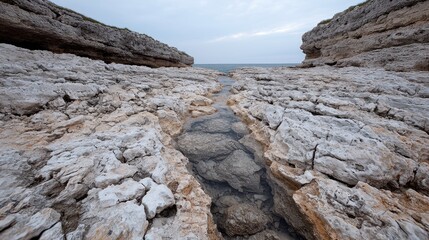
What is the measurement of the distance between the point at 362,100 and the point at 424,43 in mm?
13378

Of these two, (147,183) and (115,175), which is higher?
(115,175)

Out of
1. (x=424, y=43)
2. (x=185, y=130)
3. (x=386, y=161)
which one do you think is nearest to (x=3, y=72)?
(x=185, y=130)

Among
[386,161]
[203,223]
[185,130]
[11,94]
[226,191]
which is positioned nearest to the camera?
[203,223]

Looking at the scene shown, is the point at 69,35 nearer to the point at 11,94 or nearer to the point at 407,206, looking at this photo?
the point at 11,94

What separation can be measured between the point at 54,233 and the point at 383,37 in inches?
1106

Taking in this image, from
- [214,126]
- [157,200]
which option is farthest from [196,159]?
[157,200]

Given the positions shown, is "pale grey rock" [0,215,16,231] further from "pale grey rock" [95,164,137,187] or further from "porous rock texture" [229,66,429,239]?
"porous rock texture" [229,66,429,239]

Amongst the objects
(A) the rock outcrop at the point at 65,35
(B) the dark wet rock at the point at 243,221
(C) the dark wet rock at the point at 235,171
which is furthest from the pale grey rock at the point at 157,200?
(A) the rock outcrop at the point at 65,35

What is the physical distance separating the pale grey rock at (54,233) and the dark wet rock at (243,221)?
178 inches

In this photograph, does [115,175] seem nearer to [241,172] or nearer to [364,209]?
[241,172]

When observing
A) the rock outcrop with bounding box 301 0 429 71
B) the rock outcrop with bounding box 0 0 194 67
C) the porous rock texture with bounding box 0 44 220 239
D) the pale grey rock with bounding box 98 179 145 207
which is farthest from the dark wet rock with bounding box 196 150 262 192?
the rock outcrop with bounding box 0 0 194 67

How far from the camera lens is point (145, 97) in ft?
34.3

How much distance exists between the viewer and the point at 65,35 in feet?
53.2

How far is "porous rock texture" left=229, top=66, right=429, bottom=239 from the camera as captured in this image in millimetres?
4402
